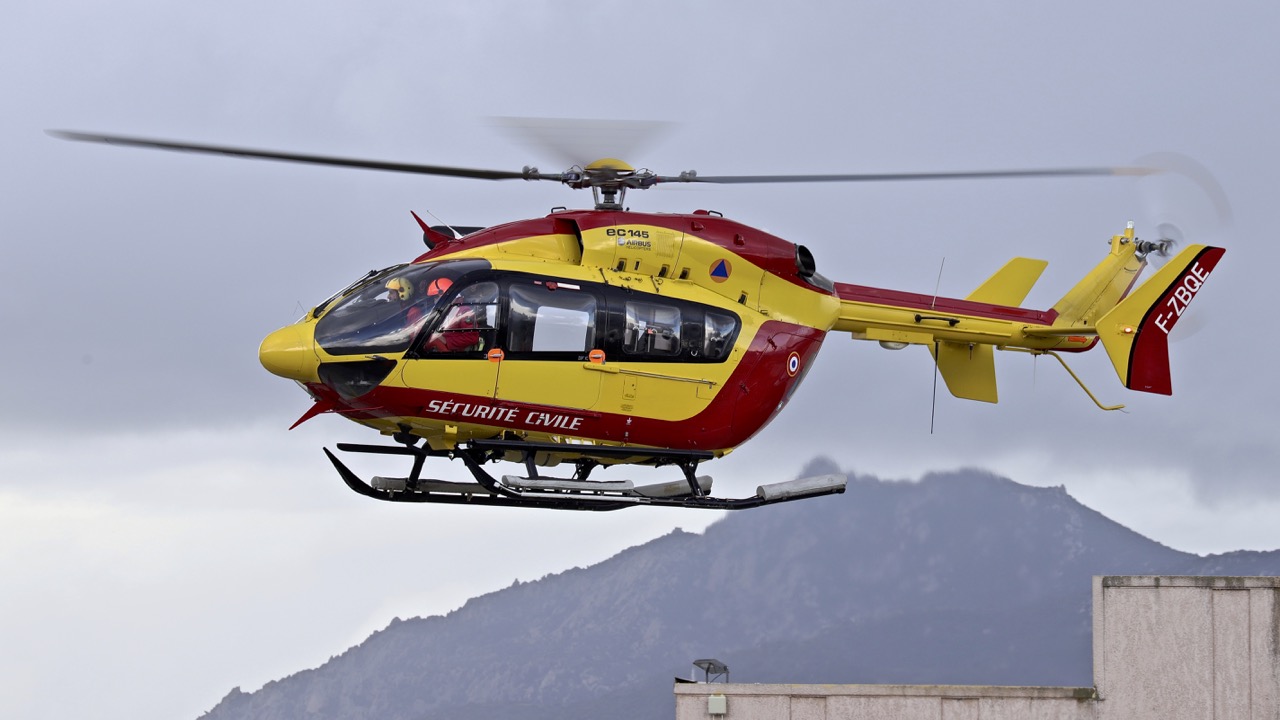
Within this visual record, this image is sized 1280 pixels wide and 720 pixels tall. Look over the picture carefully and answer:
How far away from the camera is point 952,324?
28953 mm

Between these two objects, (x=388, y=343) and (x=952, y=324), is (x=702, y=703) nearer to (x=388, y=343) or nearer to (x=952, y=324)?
(x=952, y=324)

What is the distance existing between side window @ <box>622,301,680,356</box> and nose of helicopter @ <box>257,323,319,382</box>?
14.2 ft

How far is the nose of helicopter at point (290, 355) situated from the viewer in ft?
74.7

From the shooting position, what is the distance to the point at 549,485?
24250 mm

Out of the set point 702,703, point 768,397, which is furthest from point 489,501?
point 702,703

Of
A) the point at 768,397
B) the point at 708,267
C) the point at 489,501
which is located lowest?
the point at 489,501

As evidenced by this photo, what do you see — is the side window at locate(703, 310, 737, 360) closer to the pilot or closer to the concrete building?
the pilot

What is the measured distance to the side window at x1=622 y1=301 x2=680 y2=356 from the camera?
79.2ft

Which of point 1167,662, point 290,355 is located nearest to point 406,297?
point 290,355

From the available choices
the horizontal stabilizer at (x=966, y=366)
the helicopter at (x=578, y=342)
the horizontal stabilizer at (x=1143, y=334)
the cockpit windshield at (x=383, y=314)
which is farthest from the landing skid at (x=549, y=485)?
the horizontal stabilizer at (x=1143, y=334)

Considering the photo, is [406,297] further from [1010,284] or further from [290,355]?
[1010,284]

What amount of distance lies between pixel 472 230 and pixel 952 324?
337 inches

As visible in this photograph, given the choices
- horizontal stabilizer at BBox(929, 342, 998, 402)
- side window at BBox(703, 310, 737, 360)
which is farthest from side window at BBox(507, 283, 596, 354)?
horizontal stabilizer at BBox(929, 342, 998, 402)

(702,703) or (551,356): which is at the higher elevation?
(551,356)
